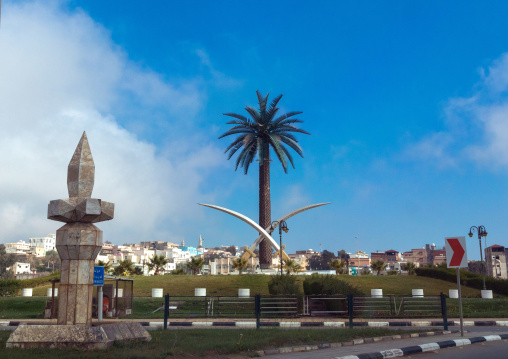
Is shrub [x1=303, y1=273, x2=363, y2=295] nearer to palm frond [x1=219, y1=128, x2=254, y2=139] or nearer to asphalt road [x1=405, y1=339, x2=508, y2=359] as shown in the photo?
asphalt road [x1=405, y1=339, x2=508, y2=359]

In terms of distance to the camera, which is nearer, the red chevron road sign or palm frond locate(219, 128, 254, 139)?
the red chevron road sign

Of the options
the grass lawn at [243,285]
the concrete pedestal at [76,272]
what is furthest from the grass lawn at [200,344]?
the grass lawn at [243,285]

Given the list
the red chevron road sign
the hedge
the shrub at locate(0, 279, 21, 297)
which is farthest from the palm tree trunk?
the red chevron road sign

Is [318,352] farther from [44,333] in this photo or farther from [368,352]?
[44,333]

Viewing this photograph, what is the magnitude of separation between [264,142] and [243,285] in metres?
26.2

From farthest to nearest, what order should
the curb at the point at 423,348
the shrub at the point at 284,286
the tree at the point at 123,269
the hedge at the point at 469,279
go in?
the tree at the point at 123,269 → the hedge at the point at 469,279 → the shrub at the point at 284,286 → the curb at the point at 423,348

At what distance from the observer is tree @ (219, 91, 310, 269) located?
59.2 metres

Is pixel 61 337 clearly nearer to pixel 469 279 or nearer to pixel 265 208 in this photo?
pixel 469 279

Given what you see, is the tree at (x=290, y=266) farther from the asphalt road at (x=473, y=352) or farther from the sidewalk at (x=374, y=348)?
the asphalt road at (x=473, y=352)

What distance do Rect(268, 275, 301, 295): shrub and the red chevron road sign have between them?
10.9 meters

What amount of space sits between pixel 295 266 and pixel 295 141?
701 inches

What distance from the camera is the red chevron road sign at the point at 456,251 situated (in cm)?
1355

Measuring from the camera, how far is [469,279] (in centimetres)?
3997

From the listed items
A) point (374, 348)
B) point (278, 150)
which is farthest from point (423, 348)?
point (278, 150)
